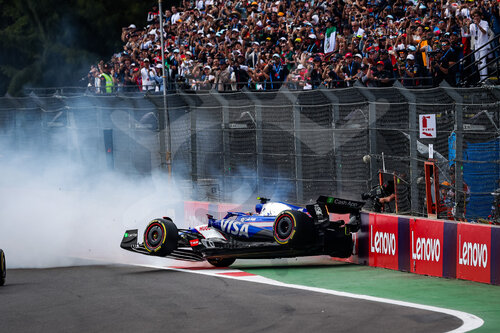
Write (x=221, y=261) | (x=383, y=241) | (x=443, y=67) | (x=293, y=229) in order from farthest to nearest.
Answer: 1. (x=443, y=67)
2. (x=221, y=261)
3. (x=383, y=241)
4. (x=293, y=229)

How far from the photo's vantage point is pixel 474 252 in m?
11.9

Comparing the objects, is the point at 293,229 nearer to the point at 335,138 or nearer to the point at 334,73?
the point at 335,138

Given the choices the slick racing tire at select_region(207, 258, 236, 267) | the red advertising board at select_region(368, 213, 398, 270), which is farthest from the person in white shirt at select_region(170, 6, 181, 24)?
the red advertising board at select_region(368, 213, 398, 270)

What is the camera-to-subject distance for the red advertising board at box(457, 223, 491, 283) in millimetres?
11688

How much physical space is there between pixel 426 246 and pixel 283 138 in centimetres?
505

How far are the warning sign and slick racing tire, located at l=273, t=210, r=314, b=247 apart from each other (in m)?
2.37

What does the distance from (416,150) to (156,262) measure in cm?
503

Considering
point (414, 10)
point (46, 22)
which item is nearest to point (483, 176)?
point (414, 10)

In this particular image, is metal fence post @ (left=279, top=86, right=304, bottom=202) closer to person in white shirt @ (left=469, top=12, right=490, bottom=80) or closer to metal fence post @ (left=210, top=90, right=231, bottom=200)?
metal fence post @ (left=210, top=90, right=231, bottom=200)

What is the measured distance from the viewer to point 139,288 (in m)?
12.2

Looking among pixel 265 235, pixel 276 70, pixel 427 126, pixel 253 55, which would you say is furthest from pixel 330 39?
pixel 265 235

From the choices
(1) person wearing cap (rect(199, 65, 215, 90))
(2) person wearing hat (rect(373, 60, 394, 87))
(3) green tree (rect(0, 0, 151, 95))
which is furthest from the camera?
(3) green tree (rect(0, 0, 151, 95))

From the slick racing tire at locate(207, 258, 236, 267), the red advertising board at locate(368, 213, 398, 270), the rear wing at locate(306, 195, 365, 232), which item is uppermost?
the rear wing at locate(306, 195, 365, 232)

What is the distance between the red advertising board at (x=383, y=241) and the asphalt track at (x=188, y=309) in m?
2.47
